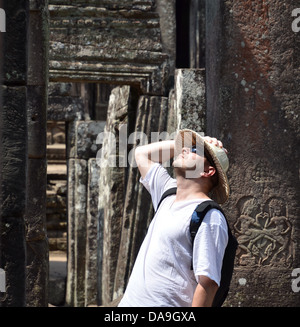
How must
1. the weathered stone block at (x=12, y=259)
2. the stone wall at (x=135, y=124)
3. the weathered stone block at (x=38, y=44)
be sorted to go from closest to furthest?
the weathered stone block at (x=12, y=259)
the stone wall at (x=135, y=124)
the weathered stone block at (x=38, y=44)

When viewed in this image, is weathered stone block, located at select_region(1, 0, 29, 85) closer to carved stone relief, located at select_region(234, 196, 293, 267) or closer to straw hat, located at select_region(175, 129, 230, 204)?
straw hat, located at select_region(175, 129, 230, 204)

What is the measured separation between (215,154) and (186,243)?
1.58 ft

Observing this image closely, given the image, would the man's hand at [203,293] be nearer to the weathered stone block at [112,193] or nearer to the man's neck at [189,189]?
the man's neck at [189,189]

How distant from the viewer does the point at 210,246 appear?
342 centimetres

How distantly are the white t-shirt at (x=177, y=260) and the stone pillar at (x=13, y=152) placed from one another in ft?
1.91

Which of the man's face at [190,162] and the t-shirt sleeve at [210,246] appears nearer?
the t-shirt sleeve at [210,246]

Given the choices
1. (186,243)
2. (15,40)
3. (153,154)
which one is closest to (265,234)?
(153,154)

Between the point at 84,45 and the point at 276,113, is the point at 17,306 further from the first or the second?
the point at 84,45

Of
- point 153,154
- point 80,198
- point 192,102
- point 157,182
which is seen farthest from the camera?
point 80,198

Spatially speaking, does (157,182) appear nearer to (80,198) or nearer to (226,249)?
(226,249)

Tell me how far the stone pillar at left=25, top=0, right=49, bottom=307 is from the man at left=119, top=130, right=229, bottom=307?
2638mm

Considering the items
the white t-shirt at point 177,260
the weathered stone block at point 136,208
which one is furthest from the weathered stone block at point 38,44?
the white t-shirt at point 177,260

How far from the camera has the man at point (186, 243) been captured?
3416 millimetres

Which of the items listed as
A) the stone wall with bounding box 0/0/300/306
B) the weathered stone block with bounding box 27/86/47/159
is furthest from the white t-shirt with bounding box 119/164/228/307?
the weathered stone block with bounding box 27/86/47/159
